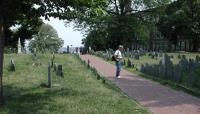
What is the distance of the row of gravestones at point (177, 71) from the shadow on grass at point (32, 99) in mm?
5431

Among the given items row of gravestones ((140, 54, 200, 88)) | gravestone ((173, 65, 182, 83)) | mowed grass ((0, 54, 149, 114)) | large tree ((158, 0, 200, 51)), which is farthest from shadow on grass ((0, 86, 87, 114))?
large tree ((158, 0, 200, 51))

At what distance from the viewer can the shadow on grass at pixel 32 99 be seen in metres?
12.7

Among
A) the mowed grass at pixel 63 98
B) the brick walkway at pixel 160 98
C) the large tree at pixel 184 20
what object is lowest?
the brick walkway at pixel 160 98

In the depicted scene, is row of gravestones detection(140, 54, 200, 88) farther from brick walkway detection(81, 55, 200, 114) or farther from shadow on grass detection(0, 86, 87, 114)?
shadow on grass detection(0, 86, 87, 114)

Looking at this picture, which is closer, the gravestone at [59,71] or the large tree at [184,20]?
the gravestone at [59,71]

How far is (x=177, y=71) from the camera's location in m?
22.2

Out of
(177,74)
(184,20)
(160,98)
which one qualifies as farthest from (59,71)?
(184,20)

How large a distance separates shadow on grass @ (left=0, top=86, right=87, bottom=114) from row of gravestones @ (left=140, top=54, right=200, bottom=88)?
5.43 metres

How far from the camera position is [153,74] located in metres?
25.7

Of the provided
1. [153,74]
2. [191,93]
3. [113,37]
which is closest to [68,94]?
[191,93]

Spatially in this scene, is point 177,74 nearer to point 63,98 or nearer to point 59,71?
point 59,71

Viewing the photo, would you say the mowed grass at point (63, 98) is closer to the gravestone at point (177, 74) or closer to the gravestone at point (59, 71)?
the gravestone at point (59, 71)

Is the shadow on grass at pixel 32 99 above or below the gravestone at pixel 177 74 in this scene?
below

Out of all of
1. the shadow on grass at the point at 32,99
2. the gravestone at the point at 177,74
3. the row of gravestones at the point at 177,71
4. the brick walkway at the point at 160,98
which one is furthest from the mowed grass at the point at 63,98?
the gravestone at the point at 177,74
